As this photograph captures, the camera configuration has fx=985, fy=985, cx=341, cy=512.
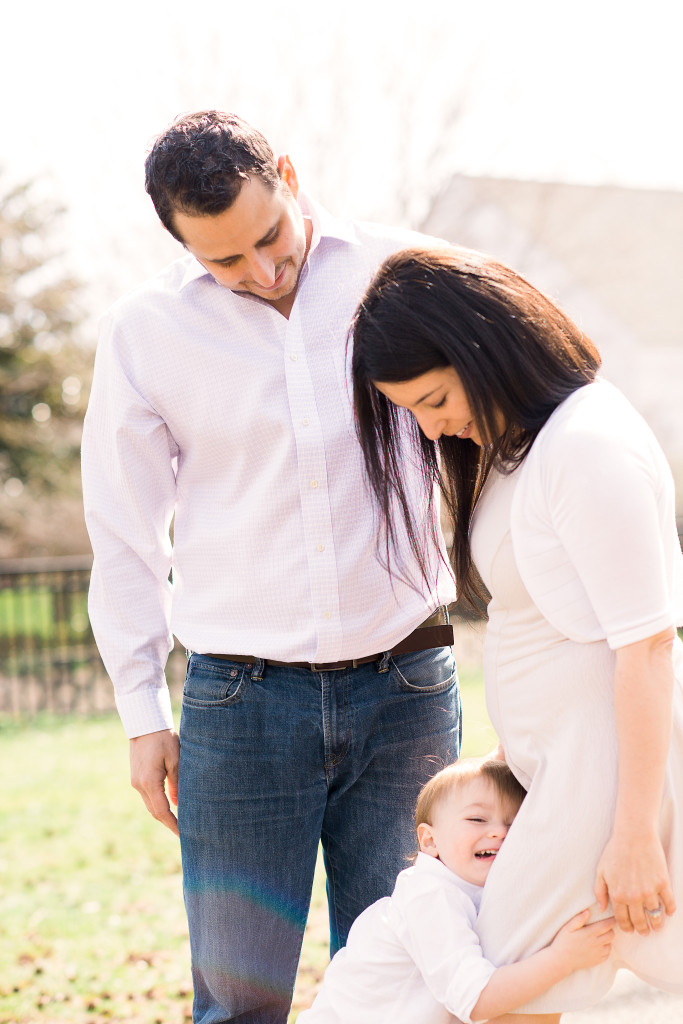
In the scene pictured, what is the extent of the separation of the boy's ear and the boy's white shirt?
23 mm

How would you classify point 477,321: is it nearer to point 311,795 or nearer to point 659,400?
point 311,795

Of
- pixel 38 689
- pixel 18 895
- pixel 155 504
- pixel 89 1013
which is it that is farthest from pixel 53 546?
pixel 155 504

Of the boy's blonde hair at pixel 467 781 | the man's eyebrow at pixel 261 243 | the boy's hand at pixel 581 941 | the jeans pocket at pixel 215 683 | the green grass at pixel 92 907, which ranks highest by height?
the man's eyebrow at pixel 261 243

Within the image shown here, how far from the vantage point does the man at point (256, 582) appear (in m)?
2.07

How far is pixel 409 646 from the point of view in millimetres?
2195

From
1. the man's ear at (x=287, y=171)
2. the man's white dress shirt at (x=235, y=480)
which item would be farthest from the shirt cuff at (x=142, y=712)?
the man's ear at (x=287, y=171)

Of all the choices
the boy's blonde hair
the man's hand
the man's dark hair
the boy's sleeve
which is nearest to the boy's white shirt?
the boy's sleeve

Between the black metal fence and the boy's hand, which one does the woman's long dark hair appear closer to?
the boy's hand

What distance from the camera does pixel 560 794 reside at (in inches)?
63.1

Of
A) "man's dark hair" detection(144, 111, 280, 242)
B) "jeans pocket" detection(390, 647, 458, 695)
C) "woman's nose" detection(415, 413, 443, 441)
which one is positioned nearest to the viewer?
"woman's nose" detection(415, 413, 443, 441)

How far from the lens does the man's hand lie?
219cm

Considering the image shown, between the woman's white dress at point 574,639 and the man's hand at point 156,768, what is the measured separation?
81cm

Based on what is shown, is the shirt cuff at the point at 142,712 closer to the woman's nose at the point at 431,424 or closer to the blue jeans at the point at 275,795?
the blue jeans at the point at 275,795

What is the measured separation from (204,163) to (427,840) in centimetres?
139
